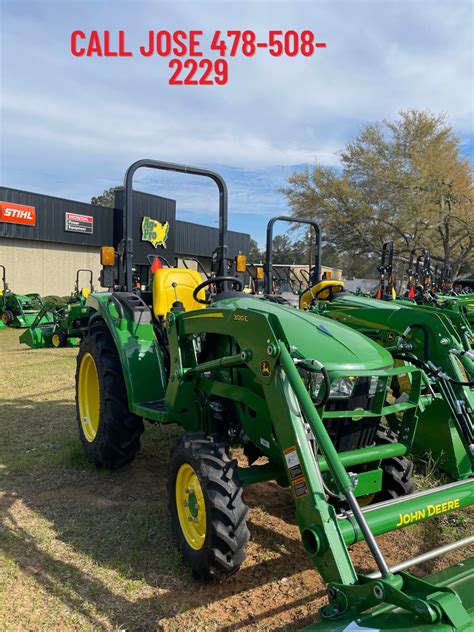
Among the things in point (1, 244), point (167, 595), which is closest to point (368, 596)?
point (167, 595)

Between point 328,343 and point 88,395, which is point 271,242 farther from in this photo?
point 328,343

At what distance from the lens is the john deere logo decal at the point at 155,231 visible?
27.1 metres

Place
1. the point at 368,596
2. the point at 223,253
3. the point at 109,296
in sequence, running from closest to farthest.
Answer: the point at 368,596, the point at 109,296, the point at 223,253

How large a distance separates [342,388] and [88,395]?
2686mm

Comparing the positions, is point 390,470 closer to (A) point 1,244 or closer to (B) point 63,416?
(B) point 63,416

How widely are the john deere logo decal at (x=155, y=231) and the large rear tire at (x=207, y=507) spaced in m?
24.4

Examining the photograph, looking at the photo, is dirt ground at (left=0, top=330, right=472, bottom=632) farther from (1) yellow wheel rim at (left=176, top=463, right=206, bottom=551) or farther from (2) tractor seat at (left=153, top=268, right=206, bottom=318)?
(2) tractor seat at (left=153, top=268, right=206, bottom=318)

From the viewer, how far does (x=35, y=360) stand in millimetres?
10008

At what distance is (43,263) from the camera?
23031mm

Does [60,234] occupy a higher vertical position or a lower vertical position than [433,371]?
higher

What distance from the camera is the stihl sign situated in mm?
20406

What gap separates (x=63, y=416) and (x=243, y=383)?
345 cm

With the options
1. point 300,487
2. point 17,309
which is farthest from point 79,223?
point 300,487

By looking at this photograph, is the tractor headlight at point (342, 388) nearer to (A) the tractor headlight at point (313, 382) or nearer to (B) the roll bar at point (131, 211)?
(A) the tractor headlight at point (313, 382)
